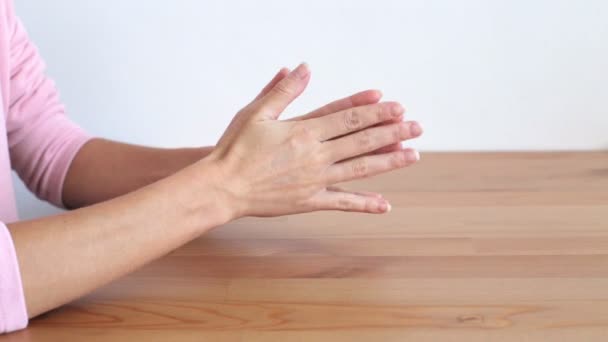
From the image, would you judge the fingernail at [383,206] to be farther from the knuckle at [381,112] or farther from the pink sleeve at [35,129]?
the pink sleeve at [35,129]

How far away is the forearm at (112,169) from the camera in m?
1.24

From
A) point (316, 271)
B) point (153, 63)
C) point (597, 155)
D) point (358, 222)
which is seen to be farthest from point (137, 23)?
point (597, 155)

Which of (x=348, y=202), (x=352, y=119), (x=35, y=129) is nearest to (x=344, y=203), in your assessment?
(x=348, y=202)

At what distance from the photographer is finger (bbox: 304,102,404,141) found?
1.04 meters

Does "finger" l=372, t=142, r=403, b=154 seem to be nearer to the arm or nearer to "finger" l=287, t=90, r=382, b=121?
"finger" l=287, t=90, r=382, b=121

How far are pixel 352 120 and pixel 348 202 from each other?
0.34ft

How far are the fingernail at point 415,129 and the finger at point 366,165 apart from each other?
0.02m

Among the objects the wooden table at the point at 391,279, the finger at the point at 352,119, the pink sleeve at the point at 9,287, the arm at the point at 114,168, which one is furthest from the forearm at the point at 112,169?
the pink sleeve at the point at 9,287

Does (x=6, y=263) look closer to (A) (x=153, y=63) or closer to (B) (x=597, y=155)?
(A) (x=153, y=63)

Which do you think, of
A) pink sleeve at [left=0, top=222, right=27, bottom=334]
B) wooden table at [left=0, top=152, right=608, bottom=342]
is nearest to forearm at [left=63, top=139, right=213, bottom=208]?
wooden table at [left=0, top=152, right=608, bottom=342]

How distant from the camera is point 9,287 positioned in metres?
0.85

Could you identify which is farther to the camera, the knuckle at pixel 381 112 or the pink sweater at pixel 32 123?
the pink sweater at pixel 32 123

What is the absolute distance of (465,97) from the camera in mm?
1563

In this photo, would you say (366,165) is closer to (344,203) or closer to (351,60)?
(344,203)
